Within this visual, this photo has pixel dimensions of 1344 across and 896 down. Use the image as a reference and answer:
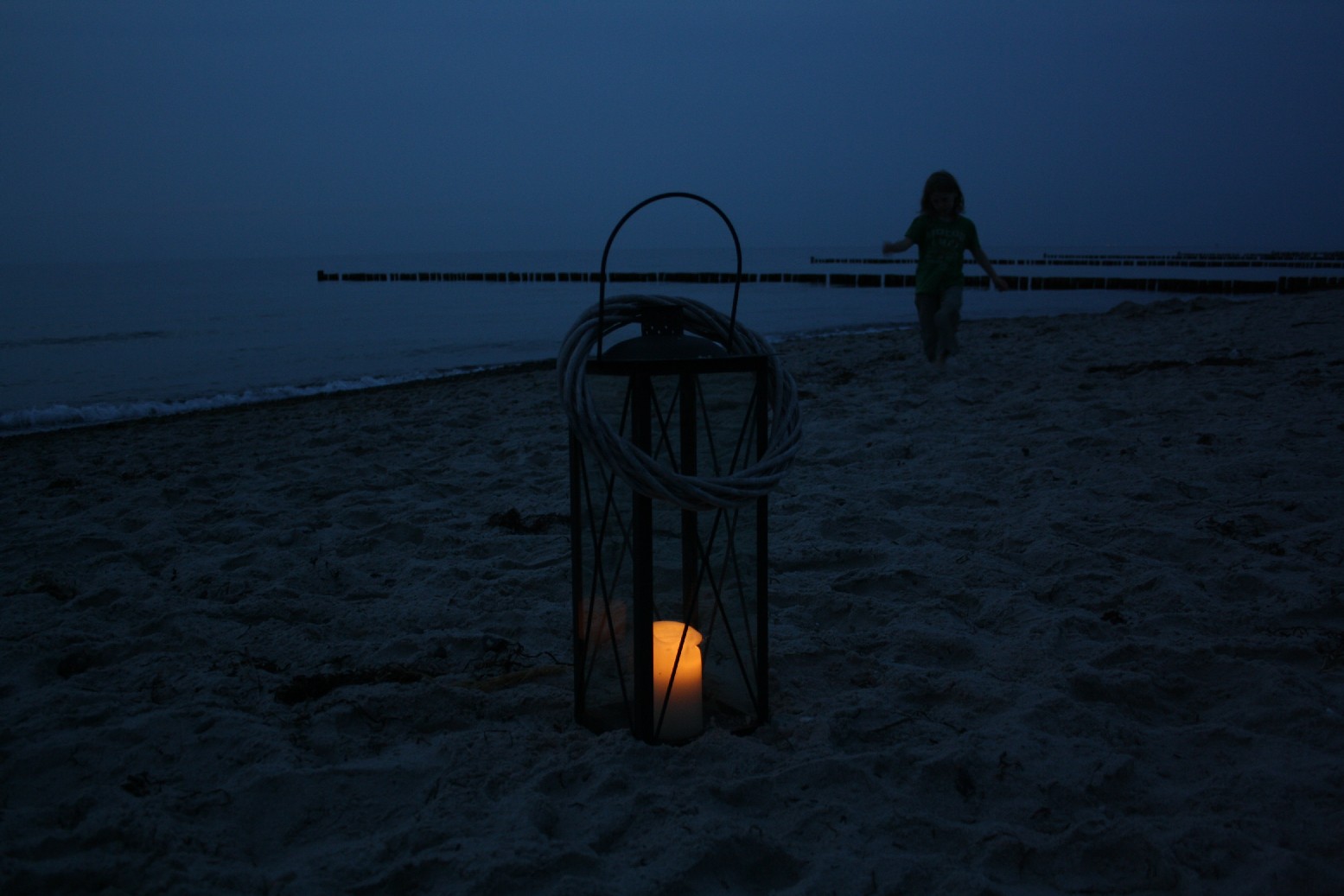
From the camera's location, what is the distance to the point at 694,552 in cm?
200

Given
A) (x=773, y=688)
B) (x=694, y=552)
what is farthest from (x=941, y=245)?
(x=694, y=552)

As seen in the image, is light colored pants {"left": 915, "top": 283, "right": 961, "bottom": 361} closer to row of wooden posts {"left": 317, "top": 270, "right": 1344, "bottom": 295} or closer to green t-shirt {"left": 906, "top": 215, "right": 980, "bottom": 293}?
green t-shirt {"left": 906, "top": 215, "right": 980, "bottom": 293}

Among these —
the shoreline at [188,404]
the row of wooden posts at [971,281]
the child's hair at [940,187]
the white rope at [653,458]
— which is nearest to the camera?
the white rope at [653,458]

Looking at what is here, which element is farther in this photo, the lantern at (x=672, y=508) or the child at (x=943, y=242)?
the child at (x=943, y=242)

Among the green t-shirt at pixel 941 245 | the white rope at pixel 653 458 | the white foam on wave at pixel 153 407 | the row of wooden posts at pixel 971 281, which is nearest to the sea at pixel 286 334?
the white foam on wave at pixel 153 407

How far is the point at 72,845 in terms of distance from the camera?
159 centimetres

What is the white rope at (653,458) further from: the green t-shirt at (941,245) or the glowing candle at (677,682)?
the green t-shirt at (941,245)

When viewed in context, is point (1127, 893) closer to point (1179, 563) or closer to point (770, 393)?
point (770, 393)

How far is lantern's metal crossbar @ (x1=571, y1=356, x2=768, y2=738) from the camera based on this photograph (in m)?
1.91

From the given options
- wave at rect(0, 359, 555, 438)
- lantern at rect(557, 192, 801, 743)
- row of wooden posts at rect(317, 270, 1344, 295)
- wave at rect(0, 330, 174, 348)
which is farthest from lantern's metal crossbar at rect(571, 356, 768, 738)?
wave at rect(0, 330, 174, 348)

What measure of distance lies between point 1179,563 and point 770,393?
177 centimetres

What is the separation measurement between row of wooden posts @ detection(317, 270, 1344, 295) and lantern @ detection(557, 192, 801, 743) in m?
7.23

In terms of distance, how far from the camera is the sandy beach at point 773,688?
1567 mm

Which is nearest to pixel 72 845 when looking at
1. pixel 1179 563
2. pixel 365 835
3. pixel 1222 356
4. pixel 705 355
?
pixel 365 835
